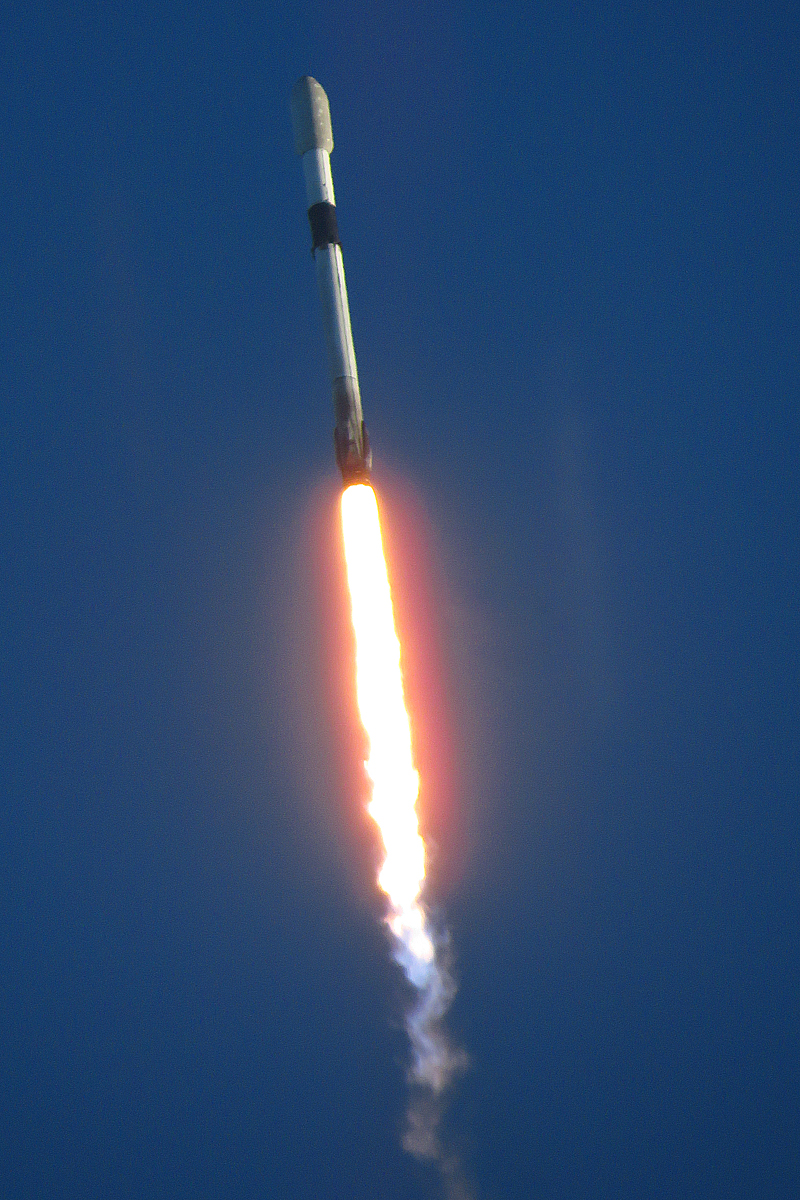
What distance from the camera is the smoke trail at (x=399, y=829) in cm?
1442

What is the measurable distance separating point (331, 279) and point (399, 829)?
282 inches

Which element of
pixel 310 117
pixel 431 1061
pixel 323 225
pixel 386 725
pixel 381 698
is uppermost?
pixel 310 117

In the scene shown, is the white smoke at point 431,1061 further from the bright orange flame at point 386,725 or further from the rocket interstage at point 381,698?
the bright orange flame at point 386,725

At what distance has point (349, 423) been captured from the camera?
1312cm

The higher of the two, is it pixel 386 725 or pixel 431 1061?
pixel 386 725

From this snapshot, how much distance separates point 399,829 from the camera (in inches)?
605

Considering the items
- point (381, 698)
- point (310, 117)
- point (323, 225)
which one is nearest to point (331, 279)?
point (323, 225)

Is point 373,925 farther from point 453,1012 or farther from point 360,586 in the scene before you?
point 360,586

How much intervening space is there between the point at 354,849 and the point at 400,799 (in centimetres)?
389

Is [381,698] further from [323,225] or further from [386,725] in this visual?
[323,225]

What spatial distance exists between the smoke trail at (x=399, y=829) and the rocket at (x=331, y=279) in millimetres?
477

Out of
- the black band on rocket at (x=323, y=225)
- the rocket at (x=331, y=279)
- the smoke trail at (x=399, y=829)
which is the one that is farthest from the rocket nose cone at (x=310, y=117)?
the smoke trail at (x=399, y=829)

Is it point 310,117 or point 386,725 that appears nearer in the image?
point 310,117

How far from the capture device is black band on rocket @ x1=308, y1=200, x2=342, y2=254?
14.0 metres
